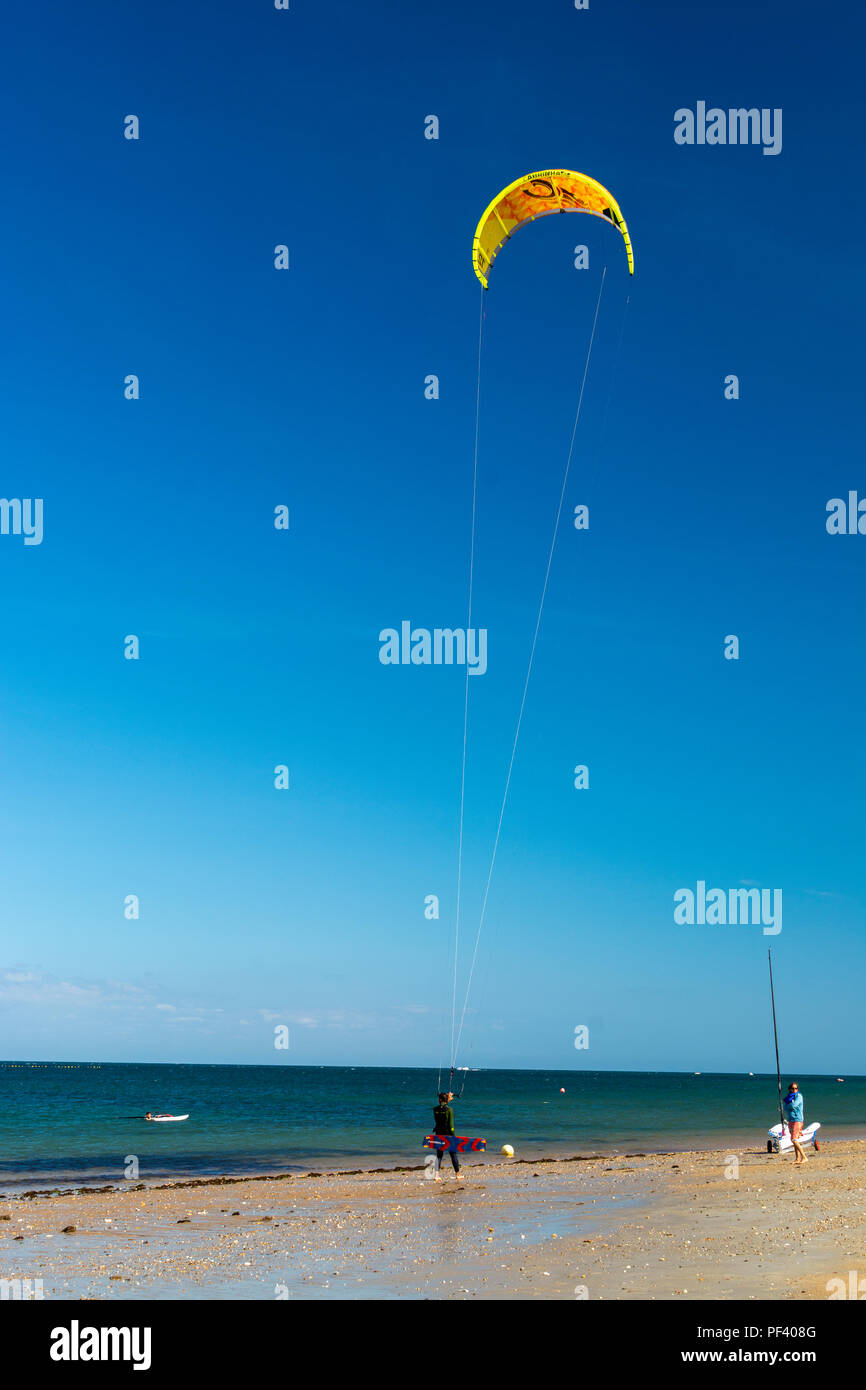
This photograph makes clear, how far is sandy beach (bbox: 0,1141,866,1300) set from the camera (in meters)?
10.1

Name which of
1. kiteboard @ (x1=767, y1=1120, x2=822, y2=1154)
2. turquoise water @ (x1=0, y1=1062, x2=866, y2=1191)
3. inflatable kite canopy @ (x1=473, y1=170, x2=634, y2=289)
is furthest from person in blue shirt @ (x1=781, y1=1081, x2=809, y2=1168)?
inflatable kite canopy @ (x1=473, y1=170, x2=634, y2=289)

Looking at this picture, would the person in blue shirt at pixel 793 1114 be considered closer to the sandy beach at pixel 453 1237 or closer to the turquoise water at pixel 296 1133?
the sandy beach at pixel 453 1237

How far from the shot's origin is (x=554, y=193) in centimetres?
1881

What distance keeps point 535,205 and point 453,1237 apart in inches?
669

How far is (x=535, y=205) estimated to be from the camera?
19.2 meters

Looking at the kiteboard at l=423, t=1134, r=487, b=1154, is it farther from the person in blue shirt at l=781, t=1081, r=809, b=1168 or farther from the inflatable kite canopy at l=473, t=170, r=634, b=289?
the inflatable kite canopy at l=473, t=170, r=634, b=289

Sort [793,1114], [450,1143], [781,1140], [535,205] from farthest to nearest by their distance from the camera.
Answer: [781,1140], [793,1114], [450,1143], [535,205]

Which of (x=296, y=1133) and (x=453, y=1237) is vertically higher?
(x=453, y=1237)

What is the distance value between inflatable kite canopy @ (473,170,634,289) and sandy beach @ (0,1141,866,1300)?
1497 cm

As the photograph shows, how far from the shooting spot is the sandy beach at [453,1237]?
1008cm

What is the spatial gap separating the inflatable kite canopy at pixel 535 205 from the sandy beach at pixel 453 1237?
15.0 meters

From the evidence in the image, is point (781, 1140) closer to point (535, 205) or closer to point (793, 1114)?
point (793, 1114)

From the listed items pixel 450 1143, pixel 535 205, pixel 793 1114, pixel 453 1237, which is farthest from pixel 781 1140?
pixel 535 205
